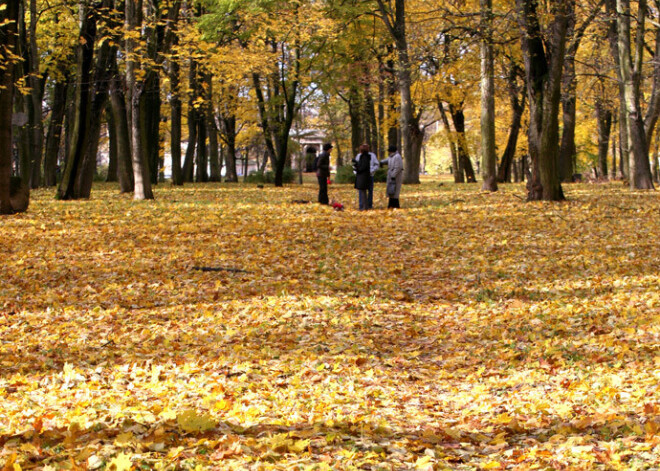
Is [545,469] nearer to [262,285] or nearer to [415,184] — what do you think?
[262,285]

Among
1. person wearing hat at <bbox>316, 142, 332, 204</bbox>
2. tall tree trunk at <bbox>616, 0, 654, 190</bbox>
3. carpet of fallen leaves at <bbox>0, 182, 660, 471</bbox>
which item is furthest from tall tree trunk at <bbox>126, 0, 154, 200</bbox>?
tall tree trunk at <bbox>616, 0, 654, 190</bbox>

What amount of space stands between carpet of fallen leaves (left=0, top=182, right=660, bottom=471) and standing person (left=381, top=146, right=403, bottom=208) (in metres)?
3.34

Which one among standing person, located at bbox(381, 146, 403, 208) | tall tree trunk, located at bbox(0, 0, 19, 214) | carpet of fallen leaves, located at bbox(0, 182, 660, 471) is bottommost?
carpet of fallen leaves, located at bbox(0, 182, 660, 471)

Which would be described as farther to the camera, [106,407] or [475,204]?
[475,204]

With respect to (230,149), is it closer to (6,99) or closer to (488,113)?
(488,113)

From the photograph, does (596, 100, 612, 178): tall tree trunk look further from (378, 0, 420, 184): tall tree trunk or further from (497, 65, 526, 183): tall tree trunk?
(378, 0, 420, 184): tall tree trunk

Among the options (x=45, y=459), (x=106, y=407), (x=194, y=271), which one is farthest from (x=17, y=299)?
(x=45, y=459)

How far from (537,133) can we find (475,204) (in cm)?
243

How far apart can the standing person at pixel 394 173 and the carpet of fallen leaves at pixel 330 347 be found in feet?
11.0

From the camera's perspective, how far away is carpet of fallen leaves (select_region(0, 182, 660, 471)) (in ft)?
13.5

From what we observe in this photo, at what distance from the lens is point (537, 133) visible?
669 inches

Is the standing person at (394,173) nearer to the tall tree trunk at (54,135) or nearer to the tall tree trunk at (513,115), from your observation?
the tall tree trunk at (513,115)

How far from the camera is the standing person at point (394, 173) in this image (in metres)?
16.6

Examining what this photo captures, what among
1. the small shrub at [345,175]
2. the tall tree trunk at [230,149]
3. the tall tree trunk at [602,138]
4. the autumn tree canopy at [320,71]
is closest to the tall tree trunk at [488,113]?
the autumn tree canopy at [320,71]
